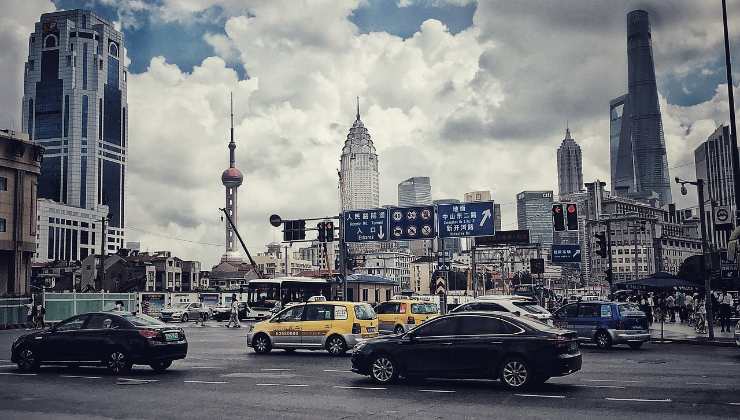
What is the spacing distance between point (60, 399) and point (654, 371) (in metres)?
13.5

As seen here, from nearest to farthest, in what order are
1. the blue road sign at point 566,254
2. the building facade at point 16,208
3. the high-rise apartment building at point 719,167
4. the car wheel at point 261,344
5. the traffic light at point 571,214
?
the car wheel at point 261,344
the traffic light at point 571,214
the building facade at point 16,208
the blue road sign at point 566,254
the high-rise apartment building at point 719,167

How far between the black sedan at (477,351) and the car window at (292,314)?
24.8ft

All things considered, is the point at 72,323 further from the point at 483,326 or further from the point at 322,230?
the point at 322,230

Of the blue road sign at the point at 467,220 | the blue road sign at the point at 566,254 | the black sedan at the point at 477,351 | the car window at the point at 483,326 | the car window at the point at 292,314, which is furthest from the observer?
the blue road sign at the point at 566,254

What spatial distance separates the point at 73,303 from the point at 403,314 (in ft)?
89.6

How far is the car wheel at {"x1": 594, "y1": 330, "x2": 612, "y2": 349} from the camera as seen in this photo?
24.5 metres

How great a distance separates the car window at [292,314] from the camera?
22547 millimetres

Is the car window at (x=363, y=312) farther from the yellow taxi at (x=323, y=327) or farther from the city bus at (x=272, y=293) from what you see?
the city bus at (x=272, y=293)

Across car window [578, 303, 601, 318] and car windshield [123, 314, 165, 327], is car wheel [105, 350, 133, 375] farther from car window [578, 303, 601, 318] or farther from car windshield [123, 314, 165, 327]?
car window [578, 303, 601, 318]

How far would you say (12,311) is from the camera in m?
43.0

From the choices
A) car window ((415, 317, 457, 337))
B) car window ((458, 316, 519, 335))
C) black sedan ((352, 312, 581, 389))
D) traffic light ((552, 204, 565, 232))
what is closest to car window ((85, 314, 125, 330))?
black sedan ((352, 312, 581, 389))

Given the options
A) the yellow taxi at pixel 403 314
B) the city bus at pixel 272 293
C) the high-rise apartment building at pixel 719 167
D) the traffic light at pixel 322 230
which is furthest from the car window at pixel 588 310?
the high-rise apartment building at pixel 719 167

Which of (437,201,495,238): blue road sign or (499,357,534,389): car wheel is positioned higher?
(437,201,495,238): blue road sign

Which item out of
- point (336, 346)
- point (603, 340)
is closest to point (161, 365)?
point (336, 346)
